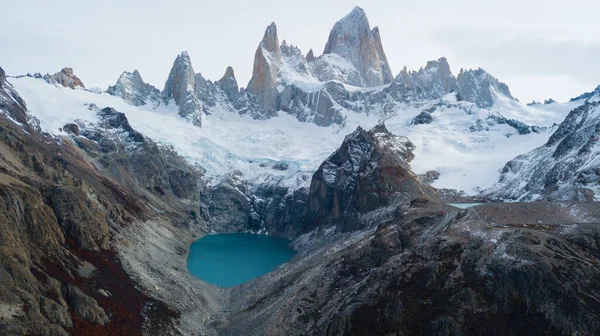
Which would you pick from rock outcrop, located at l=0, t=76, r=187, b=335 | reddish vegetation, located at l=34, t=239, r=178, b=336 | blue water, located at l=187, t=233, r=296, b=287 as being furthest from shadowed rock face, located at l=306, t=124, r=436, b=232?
reddish vegetation, located at l=34, t=239, r=178, b=336

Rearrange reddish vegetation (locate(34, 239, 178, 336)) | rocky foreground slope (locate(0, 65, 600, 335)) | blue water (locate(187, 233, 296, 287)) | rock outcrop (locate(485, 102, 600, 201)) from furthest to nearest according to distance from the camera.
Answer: blue water (locate(187, 233, 296, 287)) < rock outcrop (locate(485, 102, 600, 201)) < reddish vegetation (locate(34, 239, 178, 336)) < rocky foreground slope (locate(0, 65, 600, 335))

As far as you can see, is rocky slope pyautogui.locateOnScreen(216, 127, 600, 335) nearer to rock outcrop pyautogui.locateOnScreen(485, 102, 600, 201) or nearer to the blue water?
the blue water

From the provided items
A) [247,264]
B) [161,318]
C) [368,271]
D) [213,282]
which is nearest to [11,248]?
[161,318]

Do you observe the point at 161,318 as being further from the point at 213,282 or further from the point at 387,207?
the point at 387,207

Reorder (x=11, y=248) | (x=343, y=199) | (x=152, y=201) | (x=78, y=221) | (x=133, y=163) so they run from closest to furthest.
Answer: (x=11, y=248)
(x=78, y=221)
(x=343, y=199)
(x=152, y=201)
(x=133, y=163)

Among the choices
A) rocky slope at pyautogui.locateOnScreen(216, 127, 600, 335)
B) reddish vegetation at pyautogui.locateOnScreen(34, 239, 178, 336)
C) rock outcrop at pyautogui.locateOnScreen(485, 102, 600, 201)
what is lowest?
reddish vegetation at pyautogui.locateOnScreen(34, 239, 178, 336)

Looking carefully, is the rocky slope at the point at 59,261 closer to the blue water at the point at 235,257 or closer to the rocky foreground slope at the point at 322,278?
the rocky foreground slope at the point at 322,278
